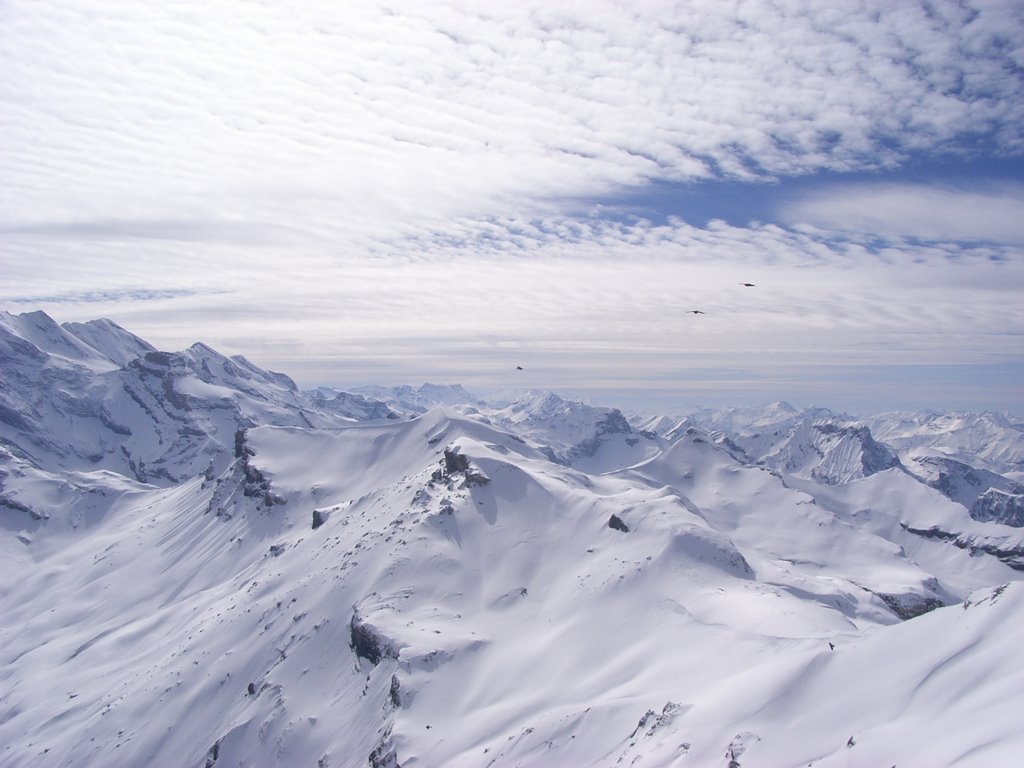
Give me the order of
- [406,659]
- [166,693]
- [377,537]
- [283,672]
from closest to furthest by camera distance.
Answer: [406,659]
[283,672]
[166,693]
[377,537]

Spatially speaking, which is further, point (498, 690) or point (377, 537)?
point (377, 537)

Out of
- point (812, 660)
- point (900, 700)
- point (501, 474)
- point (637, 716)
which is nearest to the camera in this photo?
point (900, 700)

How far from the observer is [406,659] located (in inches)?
3888

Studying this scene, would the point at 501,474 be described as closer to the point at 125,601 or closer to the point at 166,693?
the point at 166,693

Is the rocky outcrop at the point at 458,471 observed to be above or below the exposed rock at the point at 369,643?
above

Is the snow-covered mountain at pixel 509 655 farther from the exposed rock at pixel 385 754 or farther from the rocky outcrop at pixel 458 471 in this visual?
the rocky outcrop at pixel 458 471

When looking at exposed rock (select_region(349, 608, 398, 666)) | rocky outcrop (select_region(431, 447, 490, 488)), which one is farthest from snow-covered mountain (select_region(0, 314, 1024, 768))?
rocky outcrop (select_region(431, 447, 490, 488))

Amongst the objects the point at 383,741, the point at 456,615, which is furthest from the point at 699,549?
the point at 383,741

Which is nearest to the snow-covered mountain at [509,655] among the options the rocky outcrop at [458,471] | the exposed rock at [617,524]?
the rocky outcrop at [458,471]

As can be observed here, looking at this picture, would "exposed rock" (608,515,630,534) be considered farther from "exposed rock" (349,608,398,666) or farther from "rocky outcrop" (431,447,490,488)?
"exposed rock" (349,608,398,666)

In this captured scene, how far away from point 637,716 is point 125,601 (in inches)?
6707

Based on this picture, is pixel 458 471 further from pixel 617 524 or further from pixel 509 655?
pixel 509 655

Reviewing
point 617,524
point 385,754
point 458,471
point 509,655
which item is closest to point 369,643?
point 509,655

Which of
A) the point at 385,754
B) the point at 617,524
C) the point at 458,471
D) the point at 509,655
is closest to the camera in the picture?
the point at 385,754
